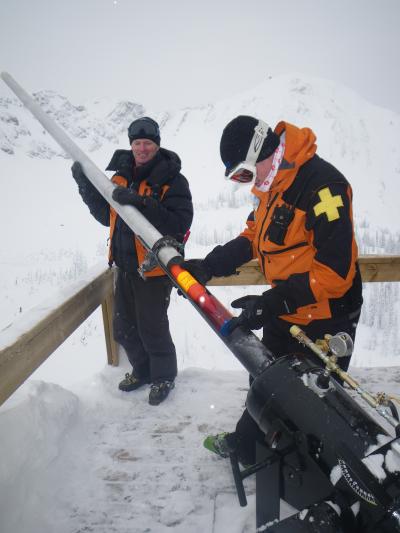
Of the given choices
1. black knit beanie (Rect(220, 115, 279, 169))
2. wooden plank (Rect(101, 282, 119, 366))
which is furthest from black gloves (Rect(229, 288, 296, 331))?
wooden plank (Rect(101, 282, 119, 366))

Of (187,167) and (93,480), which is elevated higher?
(93,480)

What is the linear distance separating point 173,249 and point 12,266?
A: 10717mm

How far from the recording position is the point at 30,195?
25.9 m

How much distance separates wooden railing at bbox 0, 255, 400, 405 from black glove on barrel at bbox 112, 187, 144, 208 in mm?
818

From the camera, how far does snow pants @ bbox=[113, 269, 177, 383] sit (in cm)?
304

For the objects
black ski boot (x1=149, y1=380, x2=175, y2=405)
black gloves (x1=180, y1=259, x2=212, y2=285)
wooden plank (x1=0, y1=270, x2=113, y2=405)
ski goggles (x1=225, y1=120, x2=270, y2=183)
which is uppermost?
ski goggles (x1=225, y1=120, x2=270, y2=183)

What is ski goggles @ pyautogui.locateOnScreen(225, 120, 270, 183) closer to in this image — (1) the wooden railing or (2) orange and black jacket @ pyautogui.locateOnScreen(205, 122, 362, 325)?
(2) orange and black jacket @ pyautogui.locateOnScreen(205, 122, 362, 325)

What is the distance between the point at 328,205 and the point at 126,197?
1433mm

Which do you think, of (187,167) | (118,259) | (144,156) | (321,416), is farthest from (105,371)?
(187,167)

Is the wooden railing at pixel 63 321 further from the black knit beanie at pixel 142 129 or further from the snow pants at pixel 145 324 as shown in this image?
the black knit beanie at pixel 142 129

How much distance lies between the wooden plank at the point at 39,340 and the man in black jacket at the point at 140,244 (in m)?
0.39

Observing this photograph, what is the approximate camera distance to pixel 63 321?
2369 millimetres

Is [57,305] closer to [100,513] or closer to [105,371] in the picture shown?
[100,513]

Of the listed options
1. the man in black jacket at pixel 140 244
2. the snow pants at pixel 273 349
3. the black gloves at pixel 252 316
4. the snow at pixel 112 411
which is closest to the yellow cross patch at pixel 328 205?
the black gloves at pixel 252 316
